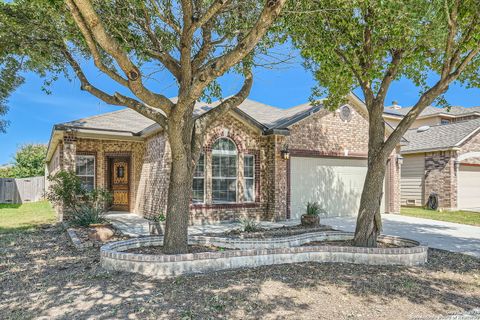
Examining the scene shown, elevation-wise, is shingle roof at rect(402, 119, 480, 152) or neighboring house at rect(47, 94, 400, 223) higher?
shingle roof at rect(402, 119, 480, 152)

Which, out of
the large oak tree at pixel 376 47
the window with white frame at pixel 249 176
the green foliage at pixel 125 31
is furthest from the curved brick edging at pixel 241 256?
the window with white frame at pixel 249 176

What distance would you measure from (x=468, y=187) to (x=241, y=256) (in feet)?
53.9

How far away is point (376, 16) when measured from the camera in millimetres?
6219

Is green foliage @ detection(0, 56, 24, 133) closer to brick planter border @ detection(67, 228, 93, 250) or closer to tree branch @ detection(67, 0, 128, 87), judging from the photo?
brick planter border @ detection(67, 228, 93, 250)

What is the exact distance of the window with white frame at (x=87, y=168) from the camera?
508 inches

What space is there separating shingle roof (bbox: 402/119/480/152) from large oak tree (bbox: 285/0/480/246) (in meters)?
10.4

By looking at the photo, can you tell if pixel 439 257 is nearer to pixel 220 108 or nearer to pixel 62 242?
pixel 220 108

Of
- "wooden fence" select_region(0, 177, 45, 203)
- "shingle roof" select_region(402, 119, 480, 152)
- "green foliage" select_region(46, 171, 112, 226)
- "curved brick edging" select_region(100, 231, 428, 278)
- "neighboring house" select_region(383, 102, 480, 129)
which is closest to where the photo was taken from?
"curved brick edging" select_region(100, 231, 428, 278)

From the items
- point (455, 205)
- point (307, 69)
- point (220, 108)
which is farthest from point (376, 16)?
point (455, 205)

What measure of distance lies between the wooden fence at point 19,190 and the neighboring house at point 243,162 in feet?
35.7

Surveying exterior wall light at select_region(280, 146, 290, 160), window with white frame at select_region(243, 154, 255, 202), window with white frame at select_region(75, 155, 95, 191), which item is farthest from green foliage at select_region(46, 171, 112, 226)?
exterior wall light at select_region(280, 146, 290, 160)

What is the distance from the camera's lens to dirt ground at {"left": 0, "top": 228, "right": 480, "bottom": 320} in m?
3.86

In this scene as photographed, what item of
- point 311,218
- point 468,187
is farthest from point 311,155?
point 468,187

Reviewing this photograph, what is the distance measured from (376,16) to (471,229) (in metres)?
8.05
